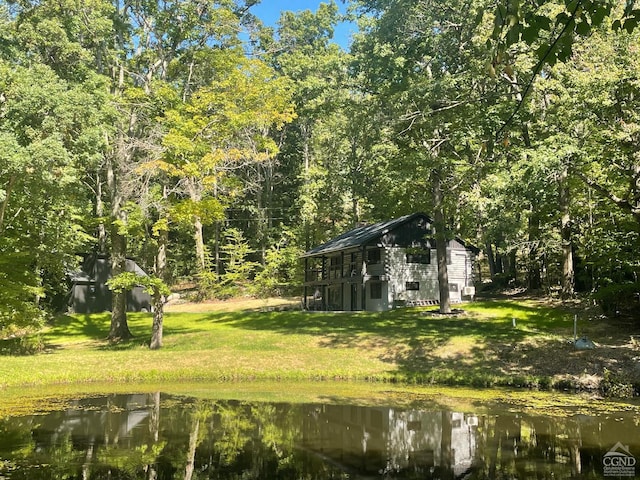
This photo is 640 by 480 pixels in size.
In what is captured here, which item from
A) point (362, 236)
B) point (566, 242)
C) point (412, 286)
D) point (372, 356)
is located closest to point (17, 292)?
point (372, 356)

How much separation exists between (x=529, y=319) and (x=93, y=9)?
84.5ft

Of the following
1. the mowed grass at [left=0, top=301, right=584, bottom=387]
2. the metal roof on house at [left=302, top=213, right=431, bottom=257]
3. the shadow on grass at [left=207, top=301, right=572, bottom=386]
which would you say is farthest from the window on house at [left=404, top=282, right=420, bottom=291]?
the mowed grass at [left=0, top=301, right=584, bottom=387]

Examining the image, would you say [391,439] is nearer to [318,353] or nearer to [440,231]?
[318,353]

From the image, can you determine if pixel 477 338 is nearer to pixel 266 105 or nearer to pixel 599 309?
pixel 599 309

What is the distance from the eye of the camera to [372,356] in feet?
68.2

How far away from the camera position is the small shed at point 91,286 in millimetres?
42375

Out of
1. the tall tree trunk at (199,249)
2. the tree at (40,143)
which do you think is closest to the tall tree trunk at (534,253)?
the tree at (40,143)

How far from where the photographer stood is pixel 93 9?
81.6 ft

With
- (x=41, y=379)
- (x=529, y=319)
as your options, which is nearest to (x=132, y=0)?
(x=41, y=379)

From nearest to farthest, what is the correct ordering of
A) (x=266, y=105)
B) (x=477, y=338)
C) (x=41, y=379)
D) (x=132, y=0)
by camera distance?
(x=41, y=379) → (x=477, y=338) → (x=266, y=105) → (x=132, y=0)

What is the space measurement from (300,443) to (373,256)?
3104 centimetres

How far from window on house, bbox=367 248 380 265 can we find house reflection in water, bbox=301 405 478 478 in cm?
2704

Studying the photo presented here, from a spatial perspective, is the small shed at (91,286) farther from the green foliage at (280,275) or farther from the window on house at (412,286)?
the window on house at (412,286)

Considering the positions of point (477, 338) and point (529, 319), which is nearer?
point (477, 338)
